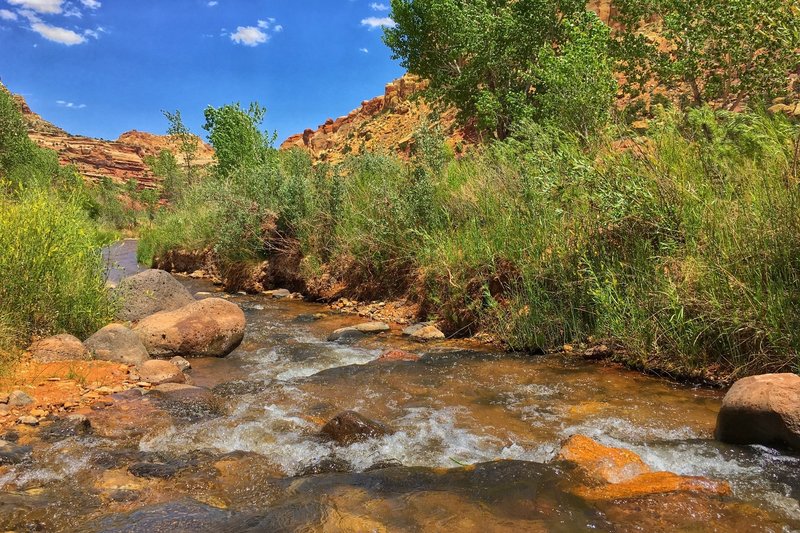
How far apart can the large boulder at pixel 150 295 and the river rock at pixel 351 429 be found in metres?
5.30

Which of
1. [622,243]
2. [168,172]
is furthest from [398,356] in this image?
[168,172]

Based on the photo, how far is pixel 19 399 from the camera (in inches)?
177

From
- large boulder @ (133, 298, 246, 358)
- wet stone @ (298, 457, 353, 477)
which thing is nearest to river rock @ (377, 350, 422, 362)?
large boulder @ (133, 298, 246, 358)

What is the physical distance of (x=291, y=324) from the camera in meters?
9.30

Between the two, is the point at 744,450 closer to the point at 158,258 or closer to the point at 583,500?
the point at 583,500

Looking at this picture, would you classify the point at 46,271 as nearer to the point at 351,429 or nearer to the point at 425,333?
the point at 351,429

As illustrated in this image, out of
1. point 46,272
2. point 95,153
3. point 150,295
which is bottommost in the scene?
point 150,295

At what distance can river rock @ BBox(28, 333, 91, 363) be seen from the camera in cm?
554

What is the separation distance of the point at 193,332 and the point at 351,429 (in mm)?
3945

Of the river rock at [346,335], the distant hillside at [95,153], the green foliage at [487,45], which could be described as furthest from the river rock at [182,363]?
the distant hillside at [95,153]

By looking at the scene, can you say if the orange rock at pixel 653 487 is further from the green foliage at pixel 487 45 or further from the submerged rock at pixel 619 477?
the green foliage at pixel 487 45

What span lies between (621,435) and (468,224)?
16.9ft

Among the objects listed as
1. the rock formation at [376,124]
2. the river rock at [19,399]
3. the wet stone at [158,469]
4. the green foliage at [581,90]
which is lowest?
the wet stone at [158,469]

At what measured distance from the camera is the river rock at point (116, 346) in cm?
598
